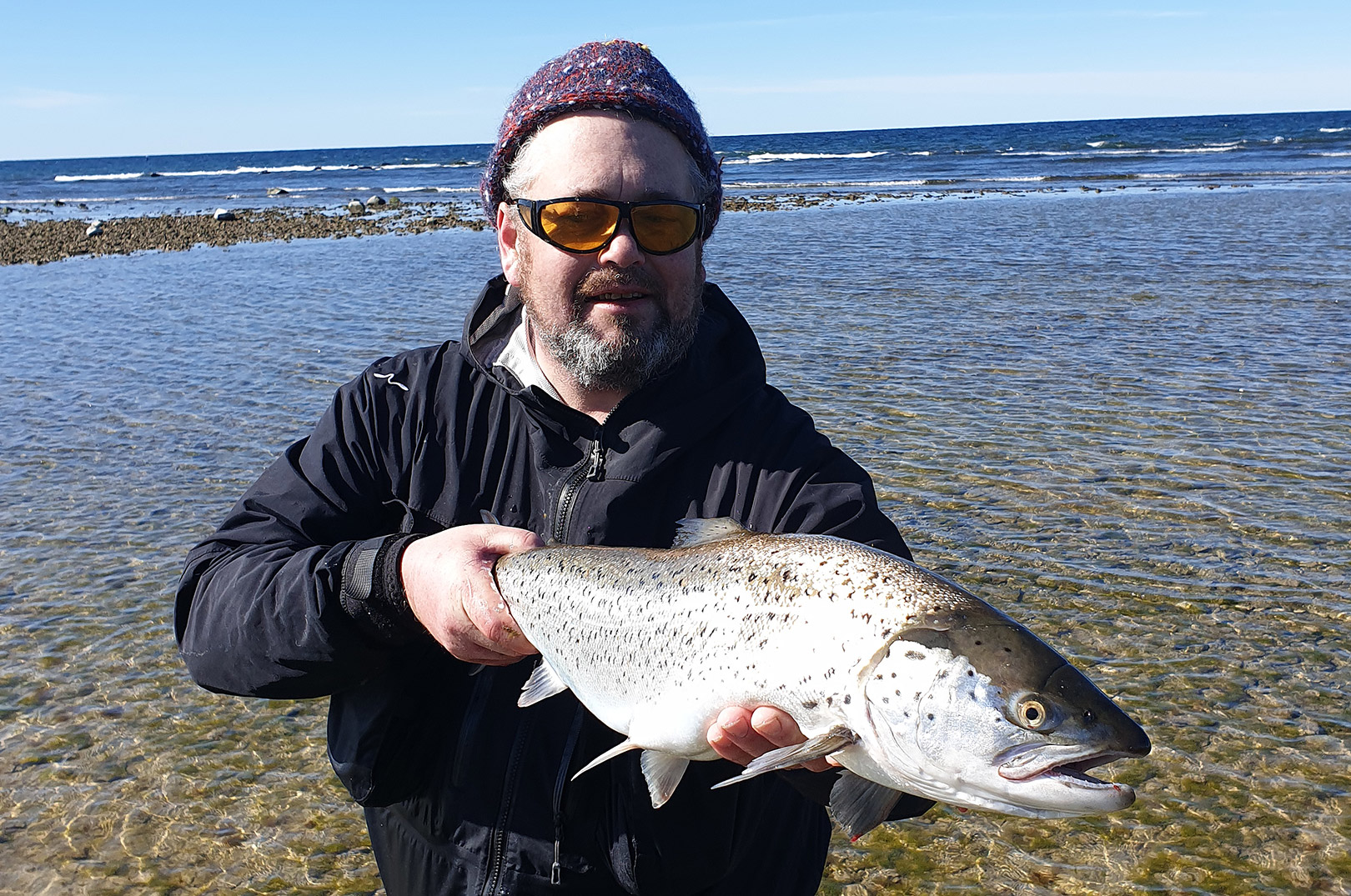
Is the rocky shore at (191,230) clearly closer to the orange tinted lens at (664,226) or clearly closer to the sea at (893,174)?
the sea at (893,174)

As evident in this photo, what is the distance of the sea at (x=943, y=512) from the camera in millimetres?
4980

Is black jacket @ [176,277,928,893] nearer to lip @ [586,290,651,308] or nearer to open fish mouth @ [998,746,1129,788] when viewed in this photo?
lip @ [586,290,651,308]

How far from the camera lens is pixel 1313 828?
485 centimetres

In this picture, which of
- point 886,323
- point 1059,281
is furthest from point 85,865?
point 1059,281

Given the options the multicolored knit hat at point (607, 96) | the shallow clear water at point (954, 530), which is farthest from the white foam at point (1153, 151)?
the multicolored knit hat at point (607, 96)

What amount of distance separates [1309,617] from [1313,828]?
2.13 metres

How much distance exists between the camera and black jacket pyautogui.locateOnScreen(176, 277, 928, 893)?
3.04 m

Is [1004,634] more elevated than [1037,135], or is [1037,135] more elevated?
[1037,135]

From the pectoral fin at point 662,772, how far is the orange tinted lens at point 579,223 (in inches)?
61.4

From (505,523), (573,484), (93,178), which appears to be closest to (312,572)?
(505,523)

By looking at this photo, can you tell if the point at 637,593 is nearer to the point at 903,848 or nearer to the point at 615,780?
the point at 615,780

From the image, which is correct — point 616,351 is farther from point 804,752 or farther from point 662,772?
point 804,752

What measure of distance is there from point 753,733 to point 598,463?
1.02 m

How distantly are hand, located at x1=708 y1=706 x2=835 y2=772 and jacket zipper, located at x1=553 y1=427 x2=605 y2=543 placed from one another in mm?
860
